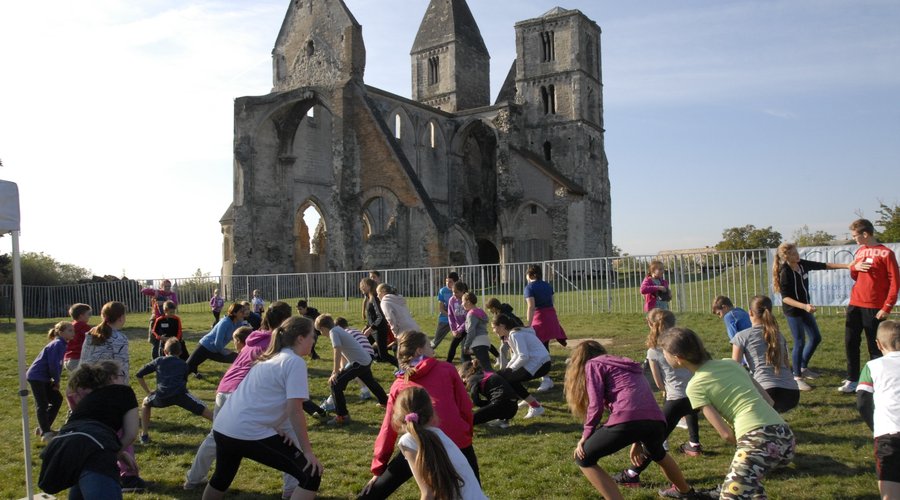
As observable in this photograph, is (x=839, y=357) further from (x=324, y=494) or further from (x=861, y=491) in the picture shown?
(x=324, y=494)

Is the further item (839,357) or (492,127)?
(492,127)

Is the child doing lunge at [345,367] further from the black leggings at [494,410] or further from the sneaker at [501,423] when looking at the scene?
the black leggings at [494,410]

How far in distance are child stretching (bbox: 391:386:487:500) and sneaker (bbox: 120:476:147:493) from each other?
3176mm

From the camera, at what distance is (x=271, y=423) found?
471cm

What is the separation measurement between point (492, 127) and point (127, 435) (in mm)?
37838

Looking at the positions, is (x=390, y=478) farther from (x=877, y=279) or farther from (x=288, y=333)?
(x=877, y=279)

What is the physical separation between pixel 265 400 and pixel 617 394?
7.63 ft

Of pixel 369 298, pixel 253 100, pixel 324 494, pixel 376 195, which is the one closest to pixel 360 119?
pixel 376 195

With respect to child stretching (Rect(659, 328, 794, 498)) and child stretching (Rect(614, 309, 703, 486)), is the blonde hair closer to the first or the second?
child stretching (Rect(614, 309, 703, 486))

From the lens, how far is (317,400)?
9.67 metres

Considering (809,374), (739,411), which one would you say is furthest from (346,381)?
(809,374)

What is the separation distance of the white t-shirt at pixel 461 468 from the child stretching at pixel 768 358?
328 cm

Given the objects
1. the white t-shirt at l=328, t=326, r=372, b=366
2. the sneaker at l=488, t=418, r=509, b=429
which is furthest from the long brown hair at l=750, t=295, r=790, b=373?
the white t-shirt at l=328, t=326, r=372, b=366

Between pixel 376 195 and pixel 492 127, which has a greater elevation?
pixel 492 127
